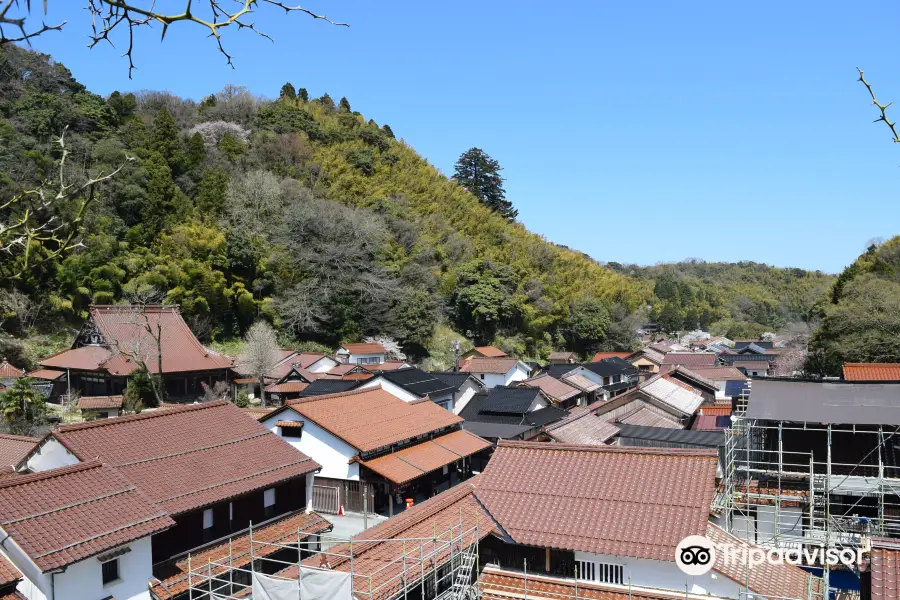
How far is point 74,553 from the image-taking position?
30.1 feet

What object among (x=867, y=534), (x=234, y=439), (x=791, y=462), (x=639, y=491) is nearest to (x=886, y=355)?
(x=791, y=462)

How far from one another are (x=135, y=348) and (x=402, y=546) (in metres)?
17.9

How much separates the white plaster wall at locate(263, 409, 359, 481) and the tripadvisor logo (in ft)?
31.5

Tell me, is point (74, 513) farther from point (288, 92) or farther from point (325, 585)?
point (288, 92)

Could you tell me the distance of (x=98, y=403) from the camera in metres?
21.7

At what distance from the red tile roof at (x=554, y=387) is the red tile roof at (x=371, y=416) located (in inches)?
349

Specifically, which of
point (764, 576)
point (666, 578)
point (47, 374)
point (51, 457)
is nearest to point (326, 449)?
point (51, 457)

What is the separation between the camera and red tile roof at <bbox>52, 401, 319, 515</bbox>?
38.1 feet

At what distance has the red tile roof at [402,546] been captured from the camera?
8.66m

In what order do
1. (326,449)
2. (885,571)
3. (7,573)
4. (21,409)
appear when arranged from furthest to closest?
1. (21,409)
2. (326,449)
3. (7,573)
4. (885,571)

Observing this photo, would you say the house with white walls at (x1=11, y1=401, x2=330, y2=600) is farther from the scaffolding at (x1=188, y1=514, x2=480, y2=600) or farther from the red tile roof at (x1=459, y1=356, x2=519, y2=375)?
the red tile roof at (x1=459, y1=356, x2=519, y2=375)

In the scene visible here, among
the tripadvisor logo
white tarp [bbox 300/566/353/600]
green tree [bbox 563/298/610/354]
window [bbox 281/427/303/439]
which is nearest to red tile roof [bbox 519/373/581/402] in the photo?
window [bbox 281/427/303/439]

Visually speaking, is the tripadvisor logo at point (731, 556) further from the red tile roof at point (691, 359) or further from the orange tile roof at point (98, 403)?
the red tile roof at point (691, 359)

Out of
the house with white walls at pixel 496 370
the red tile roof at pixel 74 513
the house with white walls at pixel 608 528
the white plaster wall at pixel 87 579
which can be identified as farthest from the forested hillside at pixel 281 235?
the house with white walls at pixel 608 528
